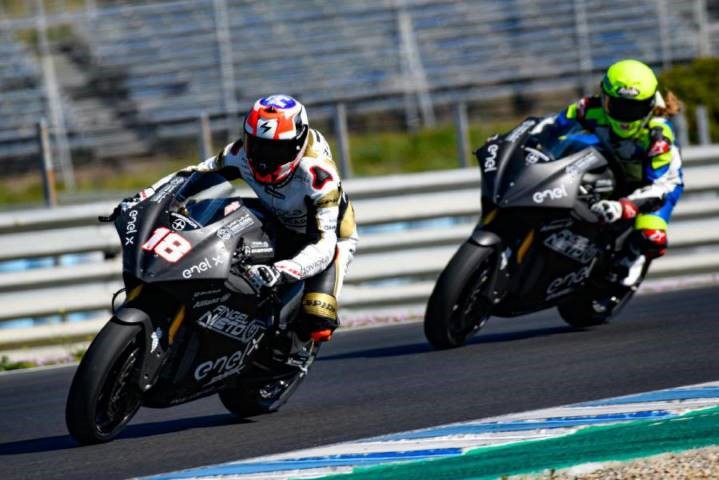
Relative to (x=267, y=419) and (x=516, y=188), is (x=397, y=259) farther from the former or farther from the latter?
(x=267, y=419)

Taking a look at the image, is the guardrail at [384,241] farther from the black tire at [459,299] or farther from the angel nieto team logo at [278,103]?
the angel nieto team logo at [278,103]

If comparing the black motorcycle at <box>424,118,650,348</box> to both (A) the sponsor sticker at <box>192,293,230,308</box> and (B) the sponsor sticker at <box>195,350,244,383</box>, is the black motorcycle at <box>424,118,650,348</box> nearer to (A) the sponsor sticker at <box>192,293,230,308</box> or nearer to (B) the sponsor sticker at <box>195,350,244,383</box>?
(B) the sponsor sticker at <box>195,350,244,383</box>

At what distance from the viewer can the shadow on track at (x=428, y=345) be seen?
855cm

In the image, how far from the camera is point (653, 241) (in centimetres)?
867

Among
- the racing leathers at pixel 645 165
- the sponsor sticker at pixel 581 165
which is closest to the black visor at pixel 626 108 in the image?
the racing leathers at pixel 645 165

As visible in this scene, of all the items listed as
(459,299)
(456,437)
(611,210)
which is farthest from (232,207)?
(611,210)

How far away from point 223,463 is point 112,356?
2.11 feet

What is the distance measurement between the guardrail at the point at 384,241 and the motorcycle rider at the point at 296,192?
3.80 m

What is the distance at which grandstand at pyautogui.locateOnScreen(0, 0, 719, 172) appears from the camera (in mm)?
20000

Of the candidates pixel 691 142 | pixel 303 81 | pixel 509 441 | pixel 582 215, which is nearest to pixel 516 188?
pixel 582 215

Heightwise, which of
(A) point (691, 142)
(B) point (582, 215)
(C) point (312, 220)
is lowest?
(A) point (691, 142)

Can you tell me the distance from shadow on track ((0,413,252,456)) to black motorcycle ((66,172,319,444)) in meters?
0.21

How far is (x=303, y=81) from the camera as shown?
2041cm

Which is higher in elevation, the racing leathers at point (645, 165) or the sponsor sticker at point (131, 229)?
the sponsor sticker at point (131, 229)
